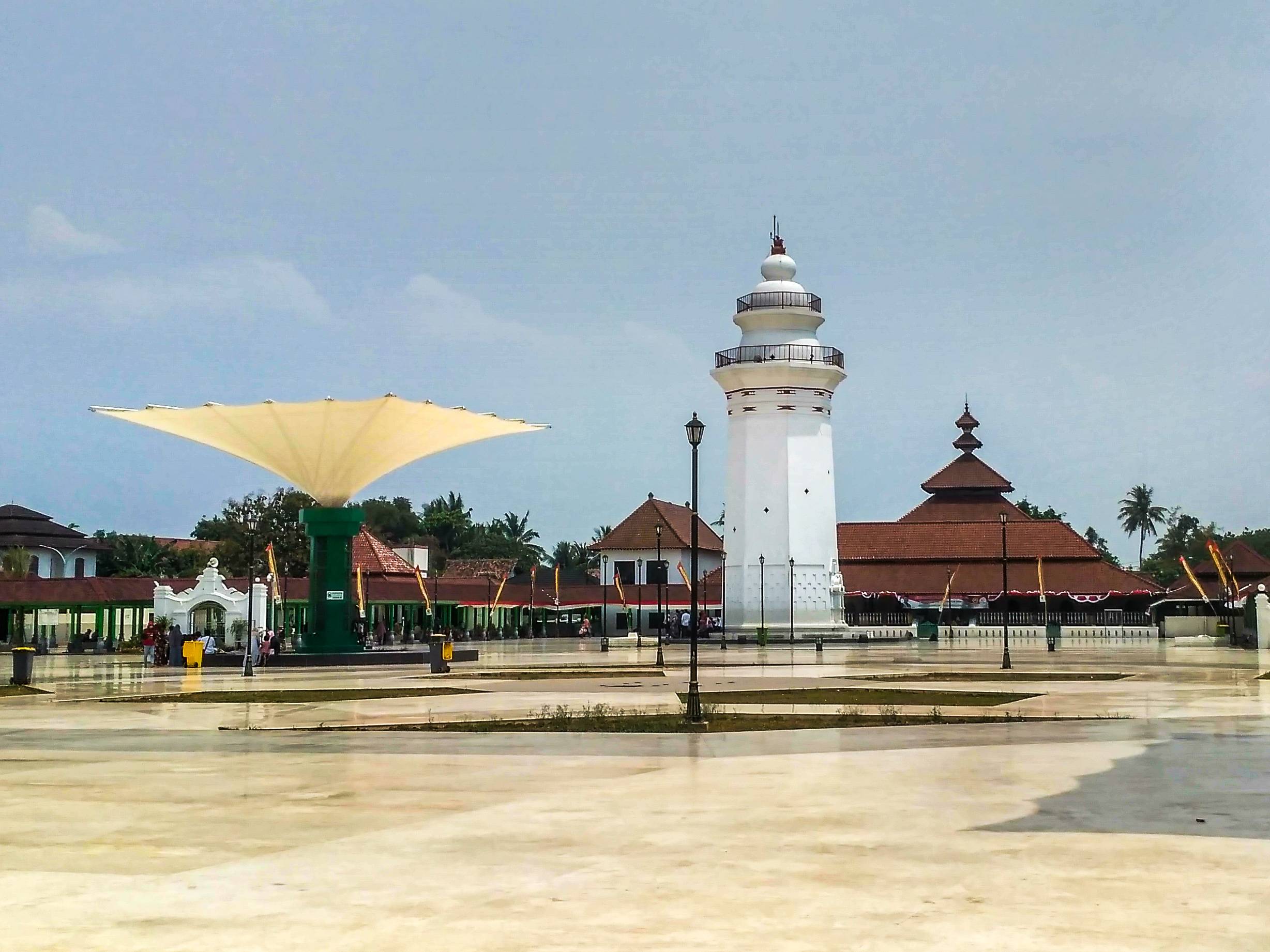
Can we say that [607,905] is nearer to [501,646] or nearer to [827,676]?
[827,676]

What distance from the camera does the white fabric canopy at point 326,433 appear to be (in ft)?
147

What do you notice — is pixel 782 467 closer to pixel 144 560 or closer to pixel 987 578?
pixel 987 578

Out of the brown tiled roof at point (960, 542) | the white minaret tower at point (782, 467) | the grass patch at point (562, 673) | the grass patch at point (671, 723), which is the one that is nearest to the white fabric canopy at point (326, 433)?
the grass patch at point (562, 673)

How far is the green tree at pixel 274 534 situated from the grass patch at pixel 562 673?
5401 centimetres

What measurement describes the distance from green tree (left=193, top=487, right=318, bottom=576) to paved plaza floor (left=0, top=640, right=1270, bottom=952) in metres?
74.4

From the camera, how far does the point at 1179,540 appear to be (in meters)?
148

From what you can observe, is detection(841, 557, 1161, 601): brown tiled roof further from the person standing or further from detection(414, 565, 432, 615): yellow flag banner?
the person standing

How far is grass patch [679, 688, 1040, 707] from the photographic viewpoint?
24.3m

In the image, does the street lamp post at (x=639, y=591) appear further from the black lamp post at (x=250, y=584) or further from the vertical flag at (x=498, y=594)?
the black lamp post at (x=250, y=584)

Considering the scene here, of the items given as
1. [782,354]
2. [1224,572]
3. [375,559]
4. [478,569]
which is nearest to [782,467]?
[782,354]

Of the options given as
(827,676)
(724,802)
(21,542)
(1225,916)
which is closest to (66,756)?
(724,802)

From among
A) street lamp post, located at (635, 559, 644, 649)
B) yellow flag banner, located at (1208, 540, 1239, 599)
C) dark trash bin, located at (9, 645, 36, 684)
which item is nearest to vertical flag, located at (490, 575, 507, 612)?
street lamp post, located at (635, 559, 644, 649)

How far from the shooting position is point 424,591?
7162 centimetres

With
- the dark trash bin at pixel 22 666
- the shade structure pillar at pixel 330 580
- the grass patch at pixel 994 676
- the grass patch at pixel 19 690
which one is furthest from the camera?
the shade structure pillar at pixel 330 580
